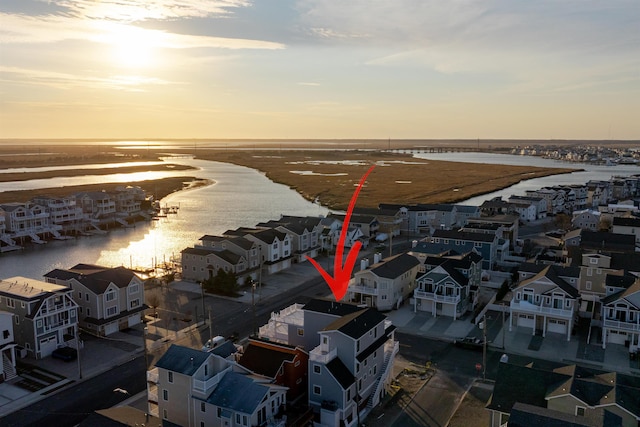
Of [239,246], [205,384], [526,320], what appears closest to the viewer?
[205,384]

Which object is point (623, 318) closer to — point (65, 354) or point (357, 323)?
point (357, 323)

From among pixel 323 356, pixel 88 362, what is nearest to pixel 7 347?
pixel 88 362

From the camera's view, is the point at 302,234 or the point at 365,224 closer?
the point at 302,234

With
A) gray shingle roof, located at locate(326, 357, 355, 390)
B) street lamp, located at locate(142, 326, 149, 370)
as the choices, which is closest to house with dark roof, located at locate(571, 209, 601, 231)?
gray shingle roof, located at locate(326, 357, 355, 390)

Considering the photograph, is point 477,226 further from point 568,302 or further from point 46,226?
point 46,226

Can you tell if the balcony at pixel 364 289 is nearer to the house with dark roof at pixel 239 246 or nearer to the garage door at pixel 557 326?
the house with dark roof at pixel 239 246
